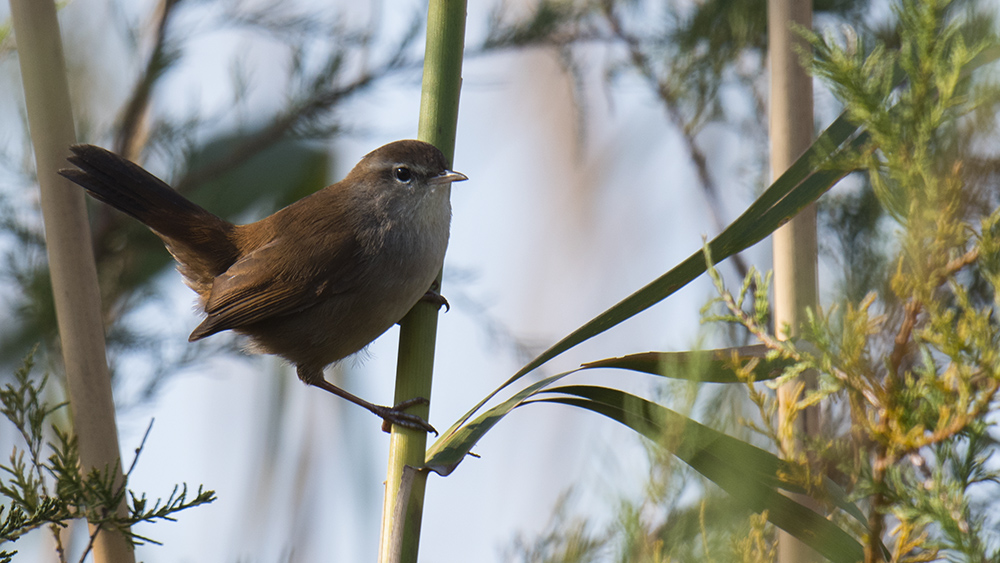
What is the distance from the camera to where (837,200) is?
2.33 meters

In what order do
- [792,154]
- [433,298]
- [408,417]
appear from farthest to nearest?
[433,298]
[792,154]
[408,417]

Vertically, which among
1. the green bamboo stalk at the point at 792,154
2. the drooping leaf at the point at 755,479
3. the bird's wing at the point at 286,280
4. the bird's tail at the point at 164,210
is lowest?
the drooping leaf at the point at 755,479

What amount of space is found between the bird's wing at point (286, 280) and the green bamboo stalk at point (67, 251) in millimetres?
912

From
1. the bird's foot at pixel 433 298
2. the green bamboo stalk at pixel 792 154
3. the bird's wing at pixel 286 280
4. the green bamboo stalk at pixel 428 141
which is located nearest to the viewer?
the green bamboo stalk at pixel 428 141

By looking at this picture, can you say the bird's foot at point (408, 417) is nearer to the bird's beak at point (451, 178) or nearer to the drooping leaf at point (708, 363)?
the drooping leaf at point (708, 363)

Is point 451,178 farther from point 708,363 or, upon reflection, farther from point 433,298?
point 708,363

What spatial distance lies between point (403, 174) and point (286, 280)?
18.7 inches

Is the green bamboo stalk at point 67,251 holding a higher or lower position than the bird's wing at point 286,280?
lower

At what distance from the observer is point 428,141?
1.53 meters

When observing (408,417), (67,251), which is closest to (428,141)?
(408,417)

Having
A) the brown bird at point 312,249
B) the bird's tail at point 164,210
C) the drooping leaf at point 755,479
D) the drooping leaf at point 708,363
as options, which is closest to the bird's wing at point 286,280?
the brown bird at point 312,249

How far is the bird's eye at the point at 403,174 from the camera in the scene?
242cm

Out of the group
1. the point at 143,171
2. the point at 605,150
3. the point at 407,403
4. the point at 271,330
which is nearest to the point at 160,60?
the point at 143,171

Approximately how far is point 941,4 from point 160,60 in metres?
2.38
